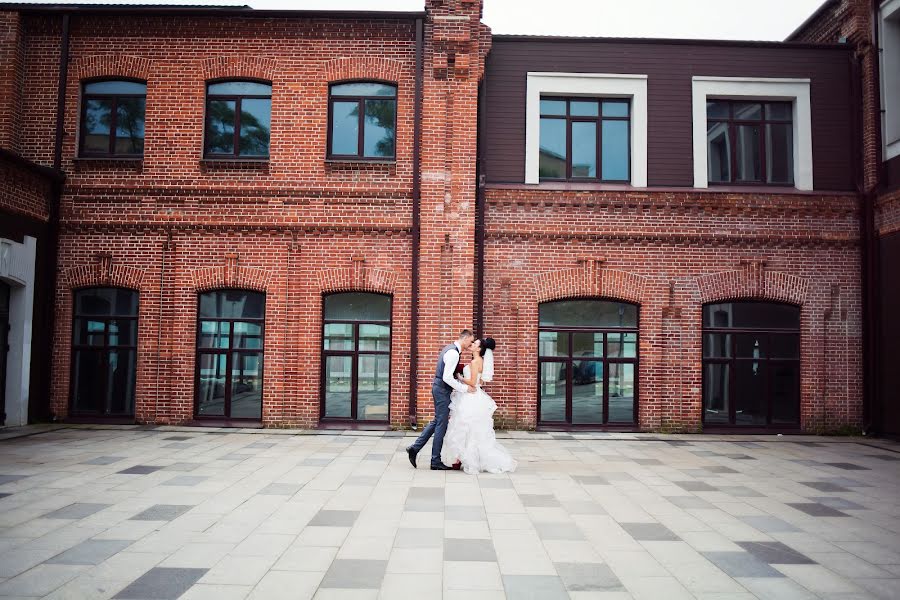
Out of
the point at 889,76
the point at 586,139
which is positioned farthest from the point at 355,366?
the point at 889,76

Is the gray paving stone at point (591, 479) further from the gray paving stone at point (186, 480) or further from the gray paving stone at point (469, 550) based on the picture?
the gray paving stone at point (186, 480)

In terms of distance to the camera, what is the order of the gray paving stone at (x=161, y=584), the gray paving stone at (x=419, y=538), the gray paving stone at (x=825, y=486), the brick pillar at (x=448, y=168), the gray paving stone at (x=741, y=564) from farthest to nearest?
the brick pillar at (x=448, y=168) < the gray paving stone at (x=825, y=486) < the gray paving stone at (x=419, y=538) < the gray paving stone at (x=741, y=564) < the gray paving stone at (x=161, y=584)

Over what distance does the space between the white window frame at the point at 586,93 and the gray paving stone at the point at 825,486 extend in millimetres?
6412

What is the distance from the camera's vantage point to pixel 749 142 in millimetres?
12508

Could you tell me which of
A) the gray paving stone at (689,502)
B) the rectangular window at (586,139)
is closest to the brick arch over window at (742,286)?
the rectangular window at (586,139)

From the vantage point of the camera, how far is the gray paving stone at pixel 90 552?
456 centimetres

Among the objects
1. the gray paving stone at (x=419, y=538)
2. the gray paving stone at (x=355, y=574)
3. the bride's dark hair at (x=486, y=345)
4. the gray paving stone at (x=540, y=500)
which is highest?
the bride's dark hair at (x=486, y=345)

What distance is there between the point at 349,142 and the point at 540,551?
922 cm

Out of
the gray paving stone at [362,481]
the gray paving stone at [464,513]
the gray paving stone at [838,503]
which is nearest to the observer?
the gray paving stone at [464,513]

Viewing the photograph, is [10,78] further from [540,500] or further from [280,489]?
[540,500]

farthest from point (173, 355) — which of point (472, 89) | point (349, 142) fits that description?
point (472, 89)

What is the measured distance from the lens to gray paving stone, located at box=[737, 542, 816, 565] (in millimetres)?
4809

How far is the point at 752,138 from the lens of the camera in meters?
12.5

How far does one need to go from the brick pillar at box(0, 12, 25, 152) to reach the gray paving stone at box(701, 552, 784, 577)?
1376 centimetres
